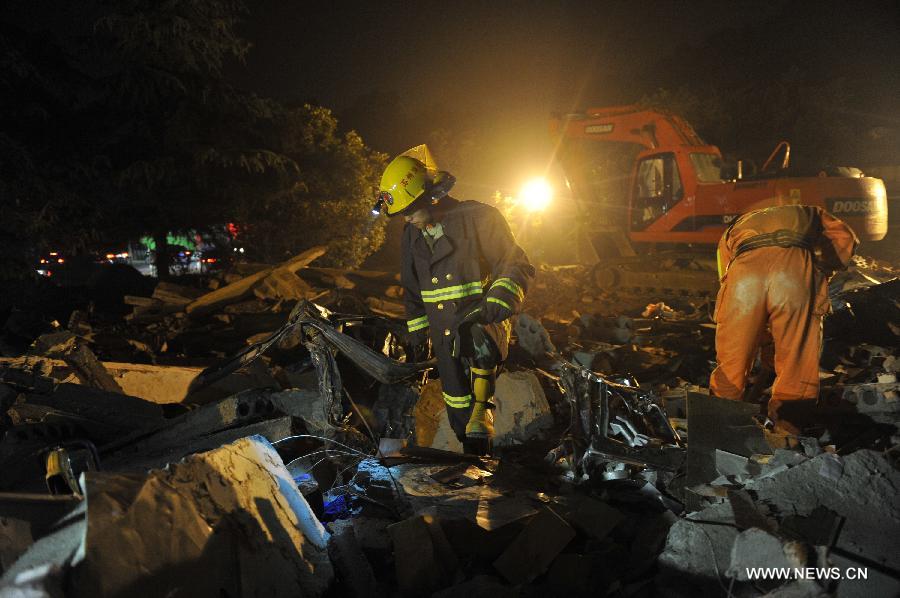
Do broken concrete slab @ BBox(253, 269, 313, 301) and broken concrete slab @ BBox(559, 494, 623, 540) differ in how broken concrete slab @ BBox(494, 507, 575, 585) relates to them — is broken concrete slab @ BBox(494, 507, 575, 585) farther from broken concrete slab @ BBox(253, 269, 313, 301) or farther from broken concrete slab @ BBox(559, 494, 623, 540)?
broken concrete slab @ BBox(253, 269, 313, 301)

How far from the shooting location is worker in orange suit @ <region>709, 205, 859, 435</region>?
3531 millimetres

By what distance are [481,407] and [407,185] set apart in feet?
5.13

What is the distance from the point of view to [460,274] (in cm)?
366

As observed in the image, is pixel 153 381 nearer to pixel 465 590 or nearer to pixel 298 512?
pixel 298 512

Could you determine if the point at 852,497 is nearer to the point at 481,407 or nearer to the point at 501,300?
the point at 501,300

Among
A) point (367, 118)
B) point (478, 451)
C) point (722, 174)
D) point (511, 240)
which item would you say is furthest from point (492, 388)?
point (367, 118)

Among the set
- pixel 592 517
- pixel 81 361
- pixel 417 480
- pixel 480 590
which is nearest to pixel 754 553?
pixel 592 517

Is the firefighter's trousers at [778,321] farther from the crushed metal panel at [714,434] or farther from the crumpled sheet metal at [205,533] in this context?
the crumpled sheet metal at [205,533]

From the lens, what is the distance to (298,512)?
6.97ft

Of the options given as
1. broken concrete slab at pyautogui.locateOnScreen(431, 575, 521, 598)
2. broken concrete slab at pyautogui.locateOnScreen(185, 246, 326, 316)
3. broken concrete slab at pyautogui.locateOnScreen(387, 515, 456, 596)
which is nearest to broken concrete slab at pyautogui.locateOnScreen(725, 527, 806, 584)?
broken concrete slab at pyautogui.locateOnScreen(431, 575, 521, 598)

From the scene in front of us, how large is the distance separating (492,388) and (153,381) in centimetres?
320

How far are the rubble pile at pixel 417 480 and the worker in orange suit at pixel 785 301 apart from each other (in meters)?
0.27

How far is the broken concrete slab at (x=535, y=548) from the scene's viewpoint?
211 centimetres

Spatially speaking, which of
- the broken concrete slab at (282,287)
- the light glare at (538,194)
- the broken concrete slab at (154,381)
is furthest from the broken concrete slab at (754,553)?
the light glare at (538,194)
